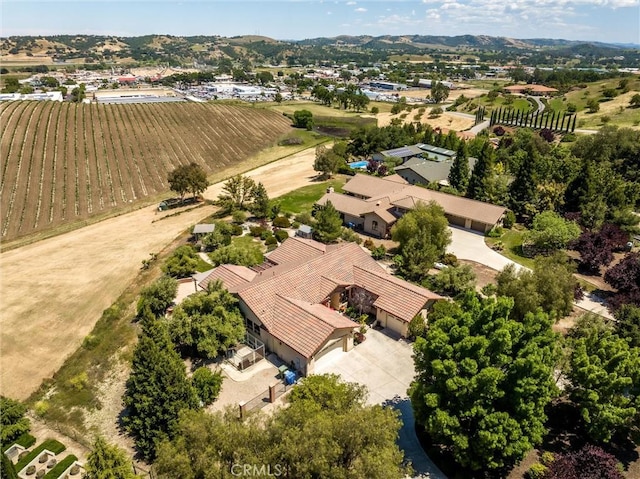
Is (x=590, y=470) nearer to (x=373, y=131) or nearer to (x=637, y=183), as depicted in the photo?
(x=637, y=183)

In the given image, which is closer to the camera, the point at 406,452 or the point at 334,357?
the point at 406,452

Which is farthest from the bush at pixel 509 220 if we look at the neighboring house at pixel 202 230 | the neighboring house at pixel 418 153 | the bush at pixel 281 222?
the neighboring house at pixel 202 230

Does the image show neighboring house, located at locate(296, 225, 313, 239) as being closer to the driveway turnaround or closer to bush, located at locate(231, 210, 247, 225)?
bush, located at locate(231, 210, 247, 225)

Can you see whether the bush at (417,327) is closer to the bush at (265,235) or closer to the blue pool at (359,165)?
the bush at (265,235)

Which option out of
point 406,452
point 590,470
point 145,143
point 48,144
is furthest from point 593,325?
point 48,144

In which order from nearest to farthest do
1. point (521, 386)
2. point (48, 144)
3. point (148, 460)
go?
point (521, 386)
point (148, 460)
point (48, 144)

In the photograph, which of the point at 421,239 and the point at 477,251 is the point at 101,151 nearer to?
the point at 421,239

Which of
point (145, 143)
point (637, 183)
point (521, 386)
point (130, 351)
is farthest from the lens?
point (145, 143)

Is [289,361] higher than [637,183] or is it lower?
lower
